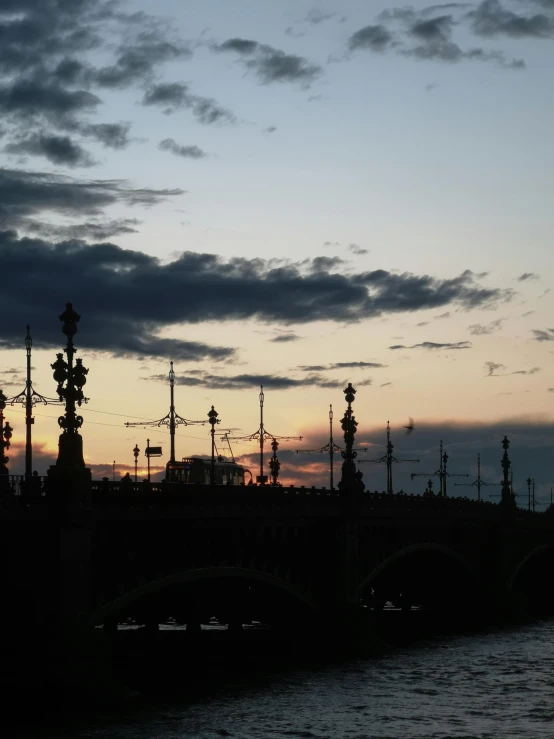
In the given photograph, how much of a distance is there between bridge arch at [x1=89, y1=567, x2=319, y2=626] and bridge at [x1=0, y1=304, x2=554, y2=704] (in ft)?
0.23

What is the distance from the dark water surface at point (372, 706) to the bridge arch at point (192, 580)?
334 cm

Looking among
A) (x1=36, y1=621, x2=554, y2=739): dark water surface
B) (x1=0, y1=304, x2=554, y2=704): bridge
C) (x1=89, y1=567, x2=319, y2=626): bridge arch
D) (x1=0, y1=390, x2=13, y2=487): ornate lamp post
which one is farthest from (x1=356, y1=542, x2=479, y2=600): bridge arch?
(x1=0, y1=390, x2=13, y2=487): ornate lamp post

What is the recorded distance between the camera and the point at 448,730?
4384 cm

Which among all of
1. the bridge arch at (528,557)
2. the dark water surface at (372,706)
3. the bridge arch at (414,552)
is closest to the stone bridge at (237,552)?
the bridge arch at (414,552)

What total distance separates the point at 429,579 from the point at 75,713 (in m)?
57.8

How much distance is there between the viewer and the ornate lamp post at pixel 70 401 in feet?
142

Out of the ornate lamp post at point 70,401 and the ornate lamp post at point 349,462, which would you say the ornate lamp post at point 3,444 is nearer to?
the ornate lamp post at point 70,401

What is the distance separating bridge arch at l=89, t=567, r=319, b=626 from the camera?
4438 cm

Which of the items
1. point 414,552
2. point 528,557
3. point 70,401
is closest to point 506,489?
point 528,557

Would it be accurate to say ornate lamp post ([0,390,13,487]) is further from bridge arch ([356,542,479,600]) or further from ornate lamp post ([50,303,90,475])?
bridge arch ([356,542,479,600])

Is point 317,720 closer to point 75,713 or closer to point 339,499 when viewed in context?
point 75,713

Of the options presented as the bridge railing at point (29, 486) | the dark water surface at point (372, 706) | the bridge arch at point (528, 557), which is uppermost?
the bridge railing at point (29, 486)

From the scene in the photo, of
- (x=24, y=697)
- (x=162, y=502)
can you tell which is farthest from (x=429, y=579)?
(x=24, y=697)

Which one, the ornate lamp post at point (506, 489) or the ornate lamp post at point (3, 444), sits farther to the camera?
the ornate lamp post at point (506, 489)
